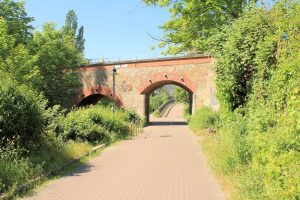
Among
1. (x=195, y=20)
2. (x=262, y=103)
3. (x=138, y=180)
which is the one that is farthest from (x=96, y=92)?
(x=262, y=103)

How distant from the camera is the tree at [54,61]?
1421 inches

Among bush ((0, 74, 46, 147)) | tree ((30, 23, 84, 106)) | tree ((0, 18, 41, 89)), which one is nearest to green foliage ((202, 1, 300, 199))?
bush ((0, 74, 46, 147))

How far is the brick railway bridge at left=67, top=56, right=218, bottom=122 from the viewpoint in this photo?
33.5m

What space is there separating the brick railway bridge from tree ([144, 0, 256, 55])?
854cm

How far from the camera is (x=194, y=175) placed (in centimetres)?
980

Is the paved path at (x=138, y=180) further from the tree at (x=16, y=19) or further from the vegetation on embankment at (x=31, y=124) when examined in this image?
the tree at (x=16, y=19)

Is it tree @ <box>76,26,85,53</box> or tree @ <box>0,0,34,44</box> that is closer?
tree @ <box>0,0,34,44</box>

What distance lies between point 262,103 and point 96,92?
3144 centimetres

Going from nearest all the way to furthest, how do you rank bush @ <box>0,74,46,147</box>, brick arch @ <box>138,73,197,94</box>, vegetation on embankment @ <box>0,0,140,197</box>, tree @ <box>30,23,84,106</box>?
vegetation on embankment @ <box>0,0,140,197</box>, bush @ <box>0,74,46,147</box>, brick arch @ <box>138,73,197,94</box>, tree @ <box>30,23,84,106</box>

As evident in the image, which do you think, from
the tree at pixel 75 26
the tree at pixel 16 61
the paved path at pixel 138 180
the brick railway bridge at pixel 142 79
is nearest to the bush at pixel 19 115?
the paved path at pixel 138 180

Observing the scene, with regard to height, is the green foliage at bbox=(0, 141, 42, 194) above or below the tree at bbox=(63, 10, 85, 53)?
below

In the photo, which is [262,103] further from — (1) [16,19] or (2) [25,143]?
(1) [16,19]

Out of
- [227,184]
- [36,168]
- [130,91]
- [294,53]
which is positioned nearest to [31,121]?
[36,168]

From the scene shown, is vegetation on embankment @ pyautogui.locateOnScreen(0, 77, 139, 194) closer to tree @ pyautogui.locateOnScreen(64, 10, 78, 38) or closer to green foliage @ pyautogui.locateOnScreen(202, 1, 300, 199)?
green foliage @ pyautogui.locateOnScreen(202, 1, 300, 199)
